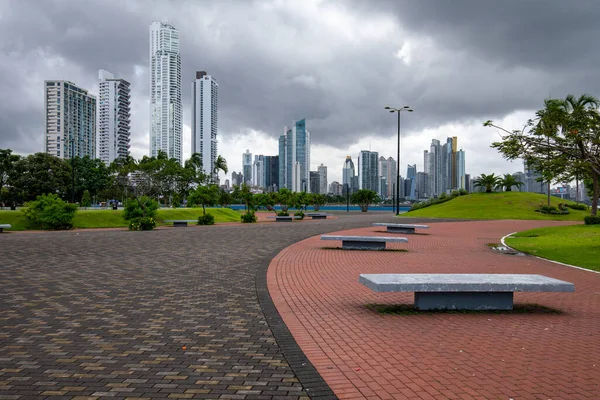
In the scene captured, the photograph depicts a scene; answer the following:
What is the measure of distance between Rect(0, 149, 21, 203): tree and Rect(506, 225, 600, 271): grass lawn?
65.5 metres

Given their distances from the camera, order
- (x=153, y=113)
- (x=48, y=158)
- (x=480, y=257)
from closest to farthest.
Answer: (x=480, y=257), (x=48, y=158), (x=153, y=113)

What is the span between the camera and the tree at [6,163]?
195 ft

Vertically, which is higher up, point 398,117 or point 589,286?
point 398,117

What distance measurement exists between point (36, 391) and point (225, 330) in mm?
2267

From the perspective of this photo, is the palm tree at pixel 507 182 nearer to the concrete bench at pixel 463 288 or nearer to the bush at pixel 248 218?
the bush at pixel 248 218

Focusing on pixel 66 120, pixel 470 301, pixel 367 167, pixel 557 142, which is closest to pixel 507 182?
pixel 557 142

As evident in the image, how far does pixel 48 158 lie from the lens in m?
62.5

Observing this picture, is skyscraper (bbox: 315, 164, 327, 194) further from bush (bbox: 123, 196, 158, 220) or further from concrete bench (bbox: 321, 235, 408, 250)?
concrete bench (bbox: 321, 235, 408, 250)

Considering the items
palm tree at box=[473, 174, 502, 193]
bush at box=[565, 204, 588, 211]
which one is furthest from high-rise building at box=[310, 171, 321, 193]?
bush at box=[565, 204, 588, 211]

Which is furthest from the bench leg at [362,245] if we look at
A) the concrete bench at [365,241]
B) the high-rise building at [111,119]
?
the high-rise building at [111,119]

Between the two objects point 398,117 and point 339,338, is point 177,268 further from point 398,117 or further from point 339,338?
point 398,117

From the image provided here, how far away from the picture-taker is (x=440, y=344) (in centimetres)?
507

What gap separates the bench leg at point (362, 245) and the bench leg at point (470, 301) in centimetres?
835

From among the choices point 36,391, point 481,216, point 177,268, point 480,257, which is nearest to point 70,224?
point 177,268
